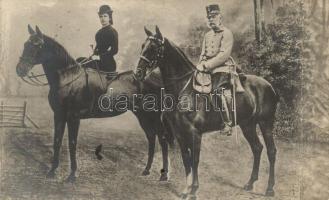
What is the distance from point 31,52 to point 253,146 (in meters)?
3.36

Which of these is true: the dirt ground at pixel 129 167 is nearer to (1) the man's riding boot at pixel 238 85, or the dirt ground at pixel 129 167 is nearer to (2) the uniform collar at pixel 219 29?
(1) the man's riding boot at pixel 238 85

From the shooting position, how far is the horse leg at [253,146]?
6.33 metres

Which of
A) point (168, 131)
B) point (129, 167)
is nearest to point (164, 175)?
point (129, 167)

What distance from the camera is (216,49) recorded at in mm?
6359

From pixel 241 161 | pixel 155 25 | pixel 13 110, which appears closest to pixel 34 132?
pixel 13 110

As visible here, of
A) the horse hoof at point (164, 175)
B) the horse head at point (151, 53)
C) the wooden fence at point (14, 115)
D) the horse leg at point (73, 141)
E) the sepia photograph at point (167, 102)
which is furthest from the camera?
the wooden fence at point (14, 115)

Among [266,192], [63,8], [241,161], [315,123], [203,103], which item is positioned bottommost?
[266,192]

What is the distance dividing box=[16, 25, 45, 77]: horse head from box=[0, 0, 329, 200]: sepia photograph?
0.6 inches

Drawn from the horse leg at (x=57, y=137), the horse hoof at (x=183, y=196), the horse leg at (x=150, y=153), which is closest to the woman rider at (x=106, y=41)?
the horse leg at (x=57, y=137)

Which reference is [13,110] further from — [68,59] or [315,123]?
[315,123]

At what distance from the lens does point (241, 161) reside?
20.9 ft

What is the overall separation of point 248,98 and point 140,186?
191 cm

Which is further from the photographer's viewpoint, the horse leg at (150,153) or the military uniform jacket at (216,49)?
the horse leg at (150,153)

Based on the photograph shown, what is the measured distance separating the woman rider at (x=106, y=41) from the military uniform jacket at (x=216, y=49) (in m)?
1.25
